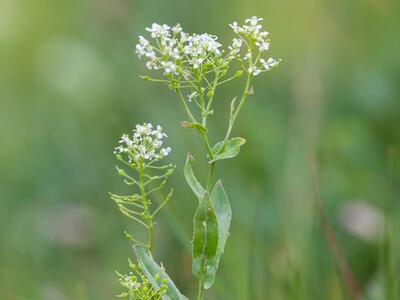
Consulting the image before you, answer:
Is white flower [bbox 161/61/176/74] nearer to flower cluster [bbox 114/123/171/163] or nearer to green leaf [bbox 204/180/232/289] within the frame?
flower cluster [bbox 114/123/171/163]

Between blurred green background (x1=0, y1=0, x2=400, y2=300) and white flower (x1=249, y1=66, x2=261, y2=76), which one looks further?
blurred green background (x1=0, y1=0, x2=400, y2=300)

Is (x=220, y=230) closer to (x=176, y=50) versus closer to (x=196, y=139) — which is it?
(x=176, y=50)

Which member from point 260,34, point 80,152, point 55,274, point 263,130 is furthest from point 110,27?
point 260,34

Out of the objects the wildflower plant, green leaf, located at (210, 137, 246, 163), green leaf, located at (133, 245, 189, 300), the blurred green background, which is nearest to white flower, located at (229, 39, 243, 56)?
the wildflower plant


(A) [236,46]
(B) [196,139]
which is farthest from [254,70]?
(B) [196,139]

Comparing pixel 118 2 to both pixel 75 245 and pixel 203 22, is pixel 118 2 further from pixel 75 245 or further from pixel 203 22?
pixel 75 245

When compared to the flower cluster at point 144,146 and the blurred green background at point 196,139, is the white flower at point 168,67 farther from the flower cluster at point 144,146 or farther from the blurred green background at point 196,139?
the blurred green background at point 196,139
